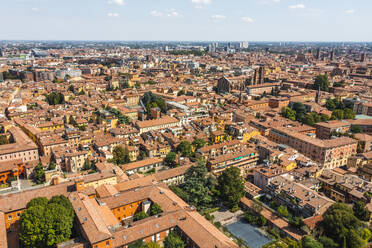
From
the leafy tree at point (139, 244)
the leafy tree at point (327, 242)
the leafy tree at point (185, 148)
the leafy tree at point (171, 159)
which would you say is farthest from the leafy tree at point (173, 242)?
the leafy tree at point (185, 148)

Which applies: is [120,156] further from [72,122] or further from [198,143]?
[72,122]

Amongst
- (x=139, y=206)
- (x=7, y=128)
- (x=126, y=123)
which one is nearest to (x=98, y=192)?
(x=139, y=206)

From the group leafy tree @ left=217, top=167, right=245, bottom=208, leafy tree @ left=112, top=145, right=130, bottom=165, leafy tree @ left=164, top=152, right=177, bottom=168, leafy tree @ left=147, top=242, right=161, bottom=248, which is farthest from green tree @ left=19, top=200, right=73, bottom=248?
leafy tree @ left=164, top=152, right=177, bottom=168

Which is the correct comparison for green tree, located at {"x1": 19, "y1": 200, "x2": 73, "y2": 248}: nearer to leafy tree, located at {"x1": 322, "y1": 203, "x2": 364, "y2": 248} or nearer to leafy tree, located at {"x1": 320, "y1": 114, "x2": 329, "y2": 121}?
leafy tree, located at {"x1": 322, "y1": 203, "x2": 364, "y2": 248}

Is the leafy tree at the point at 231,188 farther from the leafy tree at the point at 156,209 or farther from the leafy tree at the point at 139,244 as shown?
the leafy tree at the point at 139,244

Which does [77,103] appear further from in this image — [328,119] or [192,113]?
[328,119]

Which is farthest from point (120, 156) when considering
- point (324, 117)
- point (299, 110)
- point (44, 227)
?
A: point (324, 117)
